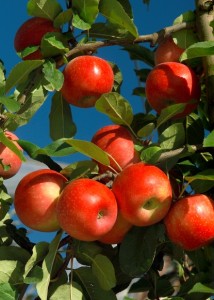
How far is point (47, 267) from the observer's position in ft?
3.59

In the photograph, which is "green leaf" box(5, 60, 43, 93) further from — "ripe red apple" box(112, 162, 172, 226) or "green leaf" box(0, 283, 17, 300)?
"green leaf" box(0, 283, 17, 300)

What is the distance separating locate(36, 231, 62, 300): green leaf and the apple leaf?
0.38ft

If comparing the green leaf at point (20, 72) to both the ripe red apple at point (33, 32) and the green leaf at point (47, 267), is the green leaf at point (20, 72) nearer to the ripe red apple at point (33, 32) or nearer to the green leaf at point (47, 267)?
the ripe red apple at point (33, 32)

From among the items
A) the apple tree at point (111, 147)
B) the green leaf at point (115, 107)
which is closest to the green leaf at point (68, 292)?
the apple tree at point (111, 147)

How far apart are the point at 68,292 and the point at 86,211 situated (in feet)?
0.62

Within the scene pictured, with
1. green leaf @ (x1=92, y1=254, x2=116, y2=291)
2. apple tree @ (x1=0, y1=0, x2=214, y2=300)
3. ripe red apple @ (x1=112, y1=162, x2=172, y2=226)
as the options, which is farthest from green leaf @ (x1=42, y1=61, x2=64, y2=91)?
green leaf @ (x1=92, y1=254, x2=116, y2=291)

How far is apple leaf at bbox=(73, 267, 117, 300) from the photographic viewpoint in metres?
1.18

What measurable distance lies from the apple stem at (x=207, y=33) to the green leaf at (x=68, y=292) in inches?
15.9

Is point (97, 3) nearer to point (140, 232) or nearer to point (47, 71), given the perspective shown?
point (47, 71)

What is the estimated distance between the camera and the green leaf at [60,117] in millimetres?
1359

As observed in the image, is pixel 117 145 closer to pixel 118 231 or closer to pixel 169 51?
pixel 118 231

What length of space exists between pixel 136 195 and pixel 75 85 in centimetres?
31

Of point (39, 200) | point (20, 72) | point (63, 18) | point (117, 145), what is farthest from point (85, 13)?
point (39, 200)

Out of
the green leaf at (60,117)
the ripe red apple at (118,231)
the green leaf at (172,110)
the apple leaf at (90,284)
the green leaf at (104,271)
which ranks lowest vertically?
the apple leaf at (90,284)
